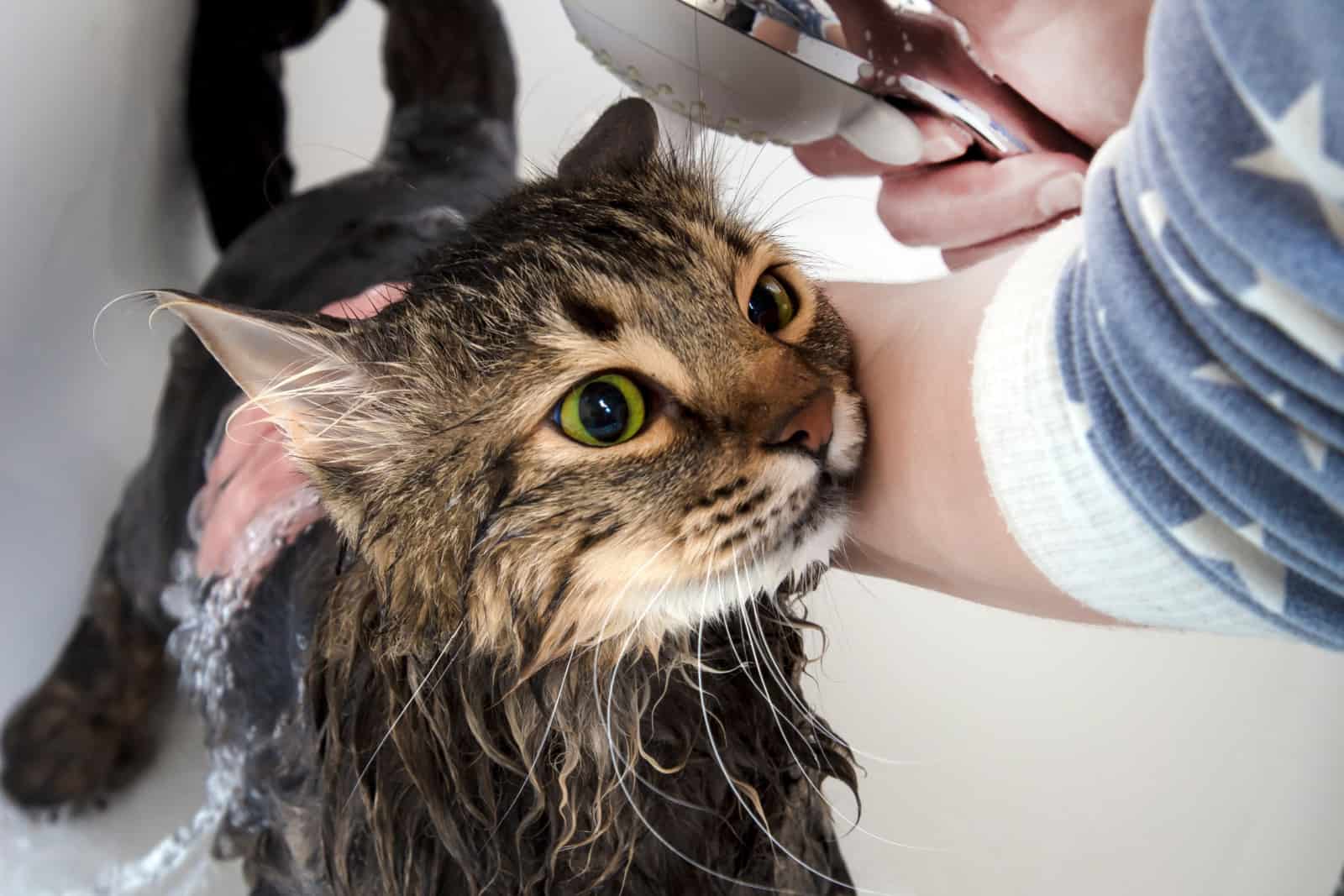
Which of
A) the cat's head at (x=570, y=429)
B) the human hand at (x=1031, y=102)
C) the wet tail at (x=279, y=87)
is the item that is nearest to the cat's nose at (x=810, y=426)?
the cat's head at (x=570, y=429)

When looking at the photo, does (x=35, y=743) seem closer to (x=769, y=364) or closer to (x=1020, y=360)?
(x=769, y=364)

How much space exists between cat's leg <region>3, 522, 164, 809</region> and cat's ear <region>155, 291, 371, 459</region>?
716 mm

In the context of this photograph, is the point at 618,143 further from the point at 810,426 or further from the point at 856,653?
the point at 856,653

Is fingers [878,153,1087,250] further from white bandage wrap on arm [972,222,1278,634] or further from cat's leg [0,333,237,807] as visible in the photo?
cat's leg [0,333,237,807]

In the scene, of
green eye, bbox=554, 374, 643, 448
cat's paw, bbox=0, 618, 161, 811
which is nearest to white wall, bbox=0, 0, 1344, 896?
cat's paw, bbox=0, 618, 161, 811

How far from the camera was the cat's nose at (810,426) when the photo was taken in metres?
0.49

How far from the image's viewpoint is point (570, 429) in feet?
1.68

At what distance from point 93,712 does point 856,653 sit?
0.96 meters

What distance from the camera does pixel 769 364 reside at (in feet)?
1.69

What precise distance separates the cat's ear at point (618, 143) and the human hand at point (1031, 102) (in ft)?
0.60

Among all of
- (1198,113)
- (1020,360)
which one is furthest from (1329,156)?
(1020,360)

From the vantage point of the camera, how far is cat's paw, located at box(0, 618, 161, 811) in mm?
1084

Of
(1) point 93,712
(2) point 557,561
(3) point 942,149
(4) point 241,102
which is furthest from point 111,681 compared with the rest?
(3) point 942,149

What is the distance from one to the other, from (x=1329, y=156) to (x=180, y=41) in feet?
4.49
